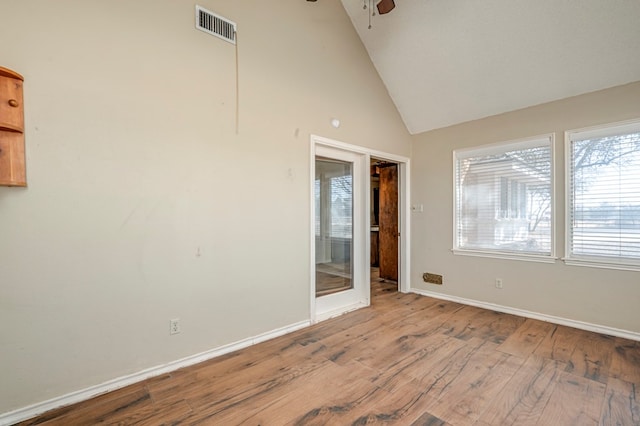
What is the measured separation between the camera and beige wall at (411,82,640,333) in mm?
3090

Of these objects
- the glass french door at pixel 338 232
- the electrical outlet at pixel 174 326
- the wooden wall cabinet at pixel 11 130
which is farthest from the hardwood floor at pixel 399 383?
the wooden wall cabinet at pixel 11 130

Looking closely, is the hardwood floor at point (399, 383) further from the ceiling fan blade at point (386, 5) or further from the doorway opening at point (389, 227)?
the ceiling fan blade at point (386, 5)

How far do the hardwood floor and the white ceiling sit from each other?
2792 mm

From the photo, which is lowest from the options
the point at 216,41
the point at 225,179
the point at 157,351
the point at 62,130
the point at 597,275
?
the point at 157,351

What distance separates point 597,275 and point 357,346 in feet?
9.02

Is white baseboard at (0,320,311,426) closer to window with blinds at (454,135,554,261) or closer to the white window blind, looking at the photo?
the white window blind

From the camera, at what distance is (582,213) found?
130 inches

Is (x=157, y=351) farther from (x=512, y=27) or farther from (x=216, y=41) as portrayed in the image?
(x=512, y=27)

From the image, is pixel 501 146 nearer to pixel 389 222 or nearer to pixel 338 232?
pixel 389 222

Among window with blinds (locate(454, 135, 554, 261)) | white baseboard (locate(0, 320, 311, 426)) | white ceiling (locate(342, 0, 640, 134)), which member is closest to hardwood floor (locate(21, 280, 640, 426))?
white baseboard (locate(0, 320, 311, 426))

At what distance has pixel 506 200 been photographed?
12.7 feet

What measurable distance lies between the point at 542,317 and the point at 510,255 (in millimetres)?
790

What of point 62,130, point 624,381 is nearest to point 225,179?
point 62,130

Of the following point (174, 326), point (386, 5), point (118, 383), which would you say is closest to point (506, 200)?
point (386, 5)
